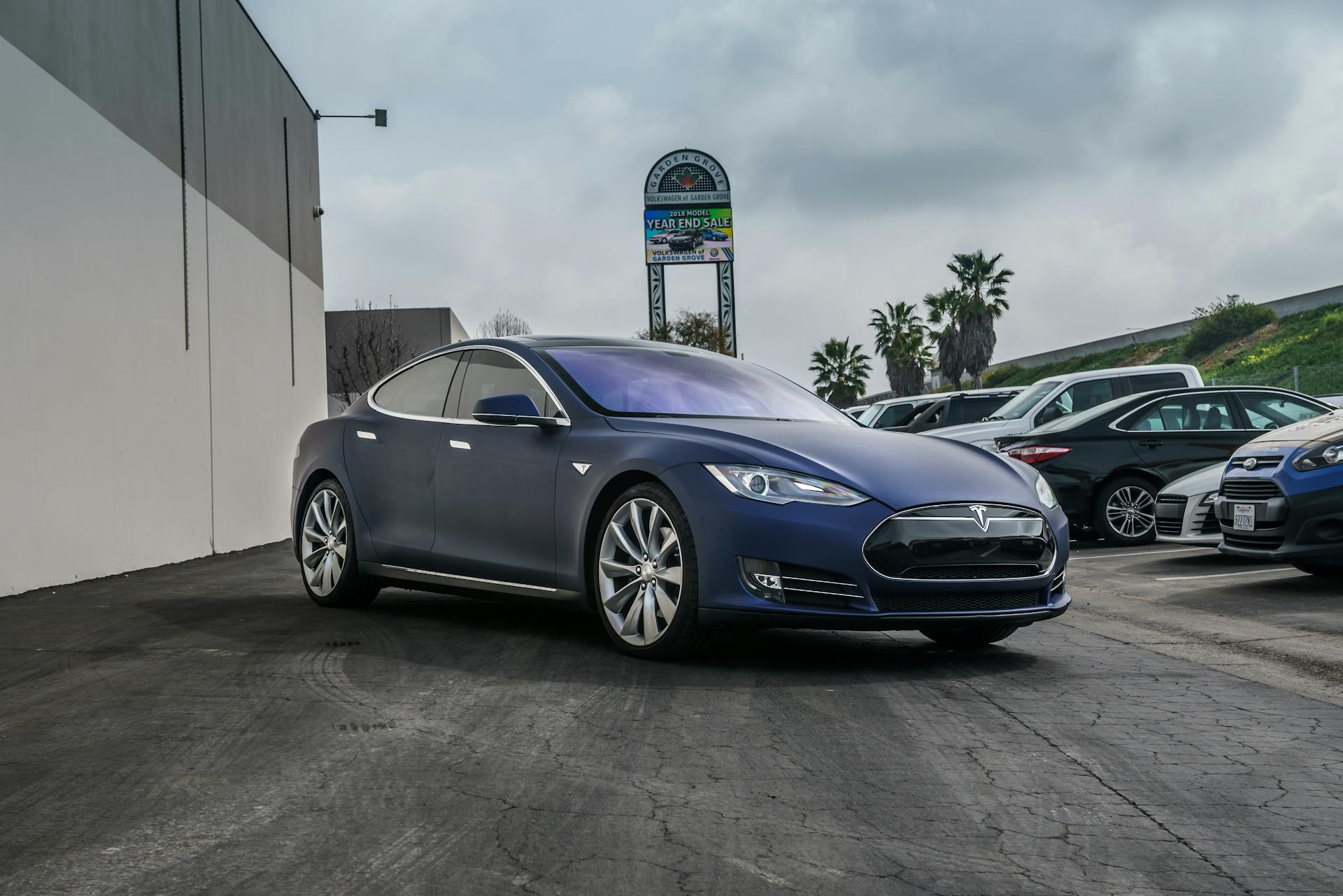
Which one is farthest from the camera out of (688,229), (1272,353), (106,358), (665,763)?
(688,229)

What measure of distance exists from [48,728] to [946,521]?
3.39 metres

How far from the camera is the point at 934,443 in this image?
6172mm

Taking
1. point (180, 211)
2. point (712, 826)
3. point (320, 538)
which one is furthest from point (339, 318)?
point (712, 826)

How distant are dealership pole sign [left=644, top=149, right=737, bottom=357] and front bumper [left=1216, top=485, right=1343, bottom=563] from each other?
43680 mm

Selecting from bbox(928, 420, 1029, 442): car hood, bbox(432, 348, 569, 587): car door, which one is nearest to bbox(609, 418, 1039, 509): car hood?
bbox(432, 348, 569, 587): car door

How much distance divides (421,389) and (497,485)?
49.2 inches

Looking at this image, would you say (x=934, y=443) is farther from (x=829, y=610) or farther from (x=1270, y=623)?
(x=1270, y=623)

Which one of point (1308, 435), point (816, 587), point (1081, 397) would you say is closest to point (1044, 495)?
point (816, 587)

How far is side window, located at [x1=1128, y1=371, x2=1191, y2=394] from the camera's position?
613 inches

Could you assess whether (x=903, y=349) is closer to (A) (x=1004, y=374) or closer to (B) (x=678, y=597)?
(A) (x=1004, y=374)

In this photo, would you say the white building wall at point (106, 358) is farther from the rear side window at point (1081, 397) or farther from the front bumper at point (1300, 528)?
the rear side window at point (1081, 397)

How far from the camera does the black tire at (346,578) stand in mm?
7539

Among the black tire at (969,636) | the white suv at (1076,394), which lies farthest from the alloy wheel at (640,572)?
the white suv at (1076,394)

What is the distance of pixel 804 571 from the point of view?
5.28 meters
